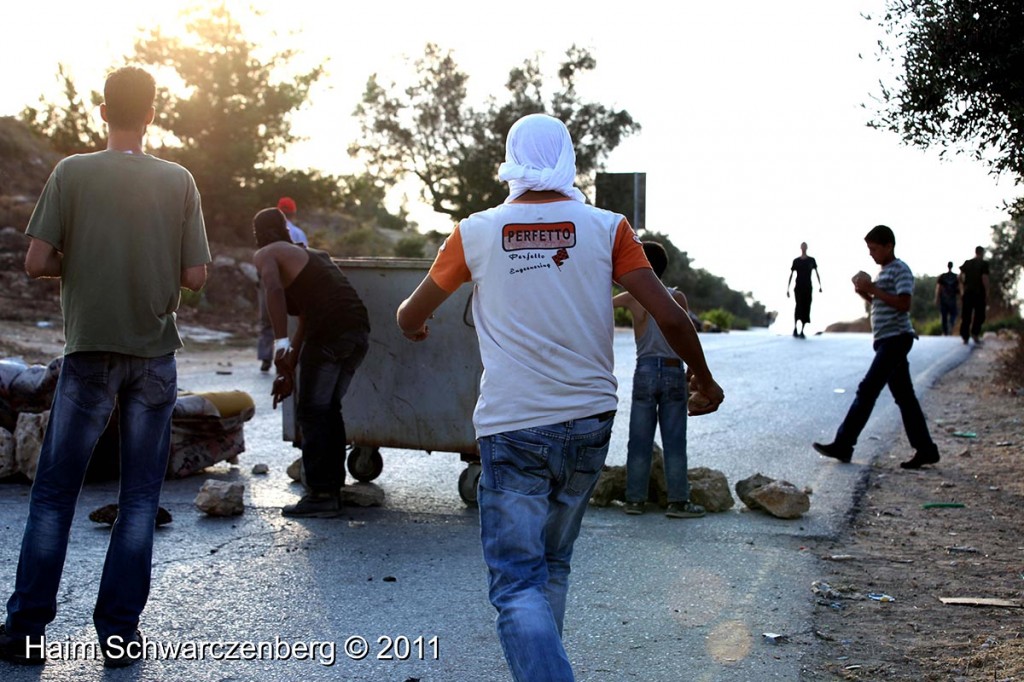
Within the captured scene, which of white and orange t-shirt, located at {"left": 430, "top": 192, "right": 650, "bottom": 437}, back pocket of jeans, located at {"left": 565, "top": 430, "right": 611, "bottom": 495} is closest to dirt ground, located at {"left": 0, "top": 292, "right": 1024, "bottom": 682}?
back pocket of jeans, located at {"left": 565, "top": 430, "right": 611, "bottom": 495}

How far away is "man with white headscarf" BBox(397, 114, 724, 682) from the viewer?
3.35 metres

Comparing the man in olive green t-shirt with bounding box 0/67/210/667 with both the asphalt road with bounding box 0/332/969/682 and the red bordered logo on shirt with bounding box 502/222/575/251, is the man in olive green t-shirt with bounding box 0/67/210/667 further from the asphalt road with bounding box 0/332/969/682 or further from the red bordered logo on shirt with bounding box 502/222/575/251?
the red bordered logo on shirt with bounding box 502/222/575/251

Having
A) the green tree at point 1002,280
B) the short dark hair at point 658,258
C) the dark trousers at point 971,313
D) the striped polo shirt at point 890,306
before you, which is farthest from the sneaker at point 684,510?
the green tree at point 1002,280

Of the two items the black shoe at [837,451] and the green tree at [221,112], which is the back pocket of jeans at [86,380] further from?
the green tree at [221,112]

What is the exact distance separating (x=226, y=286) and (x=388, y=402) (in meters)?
18.7

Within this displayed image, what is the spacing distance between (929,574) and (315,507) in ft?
11.3

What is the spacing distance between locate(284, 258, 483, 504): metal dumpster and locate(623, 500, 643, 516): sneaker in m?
0.96

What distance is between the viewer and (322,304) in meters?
6.83

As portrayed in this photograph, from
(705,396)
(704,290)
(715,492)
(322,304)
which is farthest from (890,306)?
(704,290)

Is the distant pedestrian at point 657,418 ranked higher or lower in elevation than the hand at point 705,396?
lower

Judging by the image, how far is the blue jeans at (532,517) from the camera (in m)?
3.23

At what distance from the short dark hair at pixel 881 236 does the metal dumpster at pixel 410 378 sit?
12.0 ft

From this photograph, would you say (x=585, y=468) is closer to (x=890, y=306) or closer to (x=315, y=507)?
(x=315, y=507)

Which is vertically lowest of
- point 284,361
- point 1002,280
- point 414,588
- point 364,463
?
point 414,588
